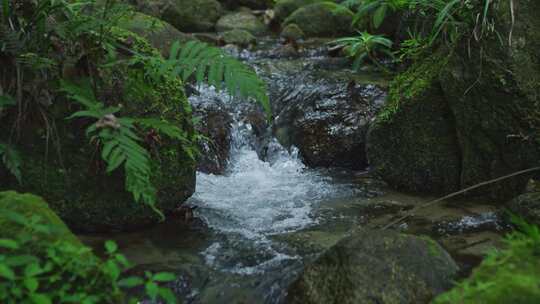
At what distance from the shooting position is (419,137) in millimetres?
4703

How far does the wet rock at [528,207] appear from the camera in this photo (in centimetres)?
352

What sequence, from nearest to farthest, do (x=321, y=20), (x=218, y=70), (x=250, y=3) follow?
(x=218, y=70) < (x=321, y=20) < (x=250, y=3)

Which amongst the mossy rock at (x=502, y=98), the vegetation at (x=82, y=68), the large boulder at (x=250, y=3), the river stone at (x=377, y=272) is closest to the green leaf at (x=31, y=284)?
the vegetation at (x=82, y=68)

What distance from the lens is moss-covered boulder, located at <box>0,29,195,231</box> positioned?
3596 mm

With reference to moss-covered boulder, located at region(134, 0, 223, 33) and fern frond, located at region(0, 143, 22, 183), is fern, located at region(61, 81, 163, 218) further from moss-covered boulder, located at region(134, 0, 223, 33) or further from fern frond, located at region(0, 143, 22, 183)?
moss-covered boulder, located at region(134, 0, 223, 33)

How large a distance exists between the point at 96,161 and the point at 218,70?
3.35 feet

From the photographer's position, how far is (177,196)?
400cm

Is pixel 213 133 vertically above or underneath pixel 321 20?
underneath

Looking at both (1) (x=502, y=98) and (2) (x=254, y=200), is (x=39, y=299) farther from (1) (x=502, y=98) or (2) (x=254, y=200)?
(1) (x=502, y=98)

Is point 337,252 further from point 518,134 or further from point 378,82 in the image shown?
point 378,82

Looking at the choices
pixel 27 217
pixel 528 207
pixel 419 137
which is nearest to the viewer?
pixel 27 217

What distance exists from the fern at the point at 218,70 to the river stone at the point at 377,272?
3.03ft

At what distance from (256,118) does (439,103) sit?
104 inches

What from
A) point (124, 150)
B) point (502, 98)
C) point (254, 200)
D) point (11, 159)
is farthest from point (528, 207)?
point (11, 159)
